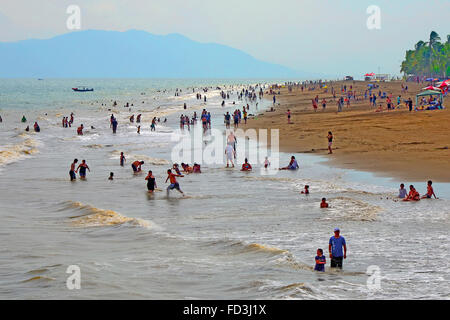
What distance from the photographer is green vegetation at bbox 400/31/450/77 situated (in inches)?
4742

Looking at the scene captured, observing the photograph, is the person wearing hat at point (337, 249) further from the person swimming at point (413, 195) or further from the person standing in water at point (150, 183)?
the person standing in water at point (150, 183)

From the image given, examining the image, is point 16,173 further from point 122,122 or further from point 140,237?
point 122,122

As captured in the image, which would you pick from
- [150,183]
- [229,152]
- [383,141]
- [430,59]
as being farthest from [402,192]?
[430,59]

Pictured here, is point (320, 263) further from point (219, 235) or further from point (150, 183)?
point (150, 183)

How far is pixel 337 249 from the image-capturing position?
13.2m

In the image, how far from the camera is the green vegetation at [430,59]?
12044cm

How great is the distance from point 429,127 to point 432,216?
1949 cm

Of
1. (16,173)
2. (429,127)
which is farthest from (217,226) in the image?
(429,127)

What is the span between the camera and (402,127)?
1487 inches

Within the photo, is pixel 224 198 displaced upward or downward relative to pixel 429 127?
downward
